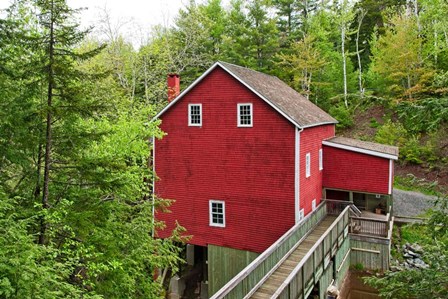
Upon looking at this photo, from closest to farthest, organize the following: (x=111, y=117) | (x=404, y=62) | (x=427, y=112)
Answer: (x=427, y=112) < (x=111, y=117) < (x=404, y=62)

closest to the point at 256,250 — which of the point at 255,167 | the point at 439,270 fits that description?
the point at 255,167

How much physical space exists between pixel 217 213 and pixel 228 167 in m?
2.30

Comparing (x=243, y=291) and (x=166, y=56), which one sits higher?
(x=166, y=56)

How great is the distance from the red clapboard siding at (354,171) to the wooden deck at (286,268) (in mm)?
3348

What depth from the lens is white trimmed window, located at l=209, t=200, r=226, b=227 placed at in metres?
16.2

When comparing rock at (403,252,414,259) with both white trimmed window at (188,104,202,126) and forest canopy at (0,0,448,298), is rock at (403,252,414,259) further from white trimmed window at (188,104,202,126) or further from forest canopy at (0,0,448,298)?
white trimmed window at (188,104,202,126)

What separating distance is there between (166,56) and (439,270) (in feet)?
74.9

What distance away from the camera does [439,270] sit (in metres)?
7.48

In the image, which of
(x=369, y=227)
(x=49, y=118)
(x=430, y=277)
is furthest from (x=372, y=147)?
(x=49, y=118)

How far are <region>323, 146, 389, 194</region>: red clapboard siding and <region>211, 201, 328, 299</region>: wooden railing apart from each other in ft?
12.1

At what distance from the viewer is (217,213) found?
16344 millimetres

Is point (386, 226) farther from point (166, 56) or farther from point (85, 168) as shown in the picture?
point (166, 56)

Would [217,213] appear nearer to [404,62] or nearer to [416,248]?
[416,248]

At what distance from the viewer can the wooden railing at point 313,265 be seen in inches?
344
